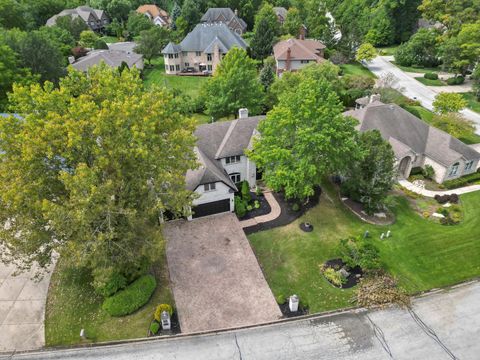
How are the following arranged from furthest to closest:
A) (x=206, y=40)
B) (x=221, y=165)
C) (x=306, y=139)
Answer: (x=206, y=40) → (x=221, y=165) → (x=306, y=139)

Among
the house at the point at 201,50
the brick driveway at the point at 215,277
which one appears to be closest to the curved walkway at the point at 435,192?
the brick driveway at the point at 215,277

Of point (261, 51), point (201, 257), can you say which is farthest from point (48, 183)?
point (261, 51)

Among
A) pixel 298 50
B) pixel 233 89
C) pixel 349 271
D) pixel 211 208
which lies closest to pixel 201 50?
pixel 298 50

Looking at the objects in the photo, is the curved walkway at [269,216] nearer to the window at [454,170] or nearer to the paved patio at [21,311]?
the paved patio at [21,311]

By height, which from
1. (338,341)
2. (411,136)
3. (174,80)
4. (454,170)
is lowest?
(338,341)

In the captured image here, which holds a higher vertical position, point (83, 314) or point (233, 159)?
point (233, 159)

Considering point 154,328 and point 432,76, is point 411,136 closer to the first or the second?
point 154,328

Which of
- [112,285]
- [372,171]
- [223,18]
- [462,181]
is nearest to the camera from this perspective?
[112,285]

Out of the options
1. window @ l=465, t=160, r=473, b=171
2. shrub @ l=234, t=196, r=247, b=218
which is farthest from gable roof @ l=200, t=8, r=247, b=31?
shrub @ l=234, t=196, r=247, b=218

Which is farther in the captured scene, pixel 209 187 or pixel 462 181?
pixel 462 181
